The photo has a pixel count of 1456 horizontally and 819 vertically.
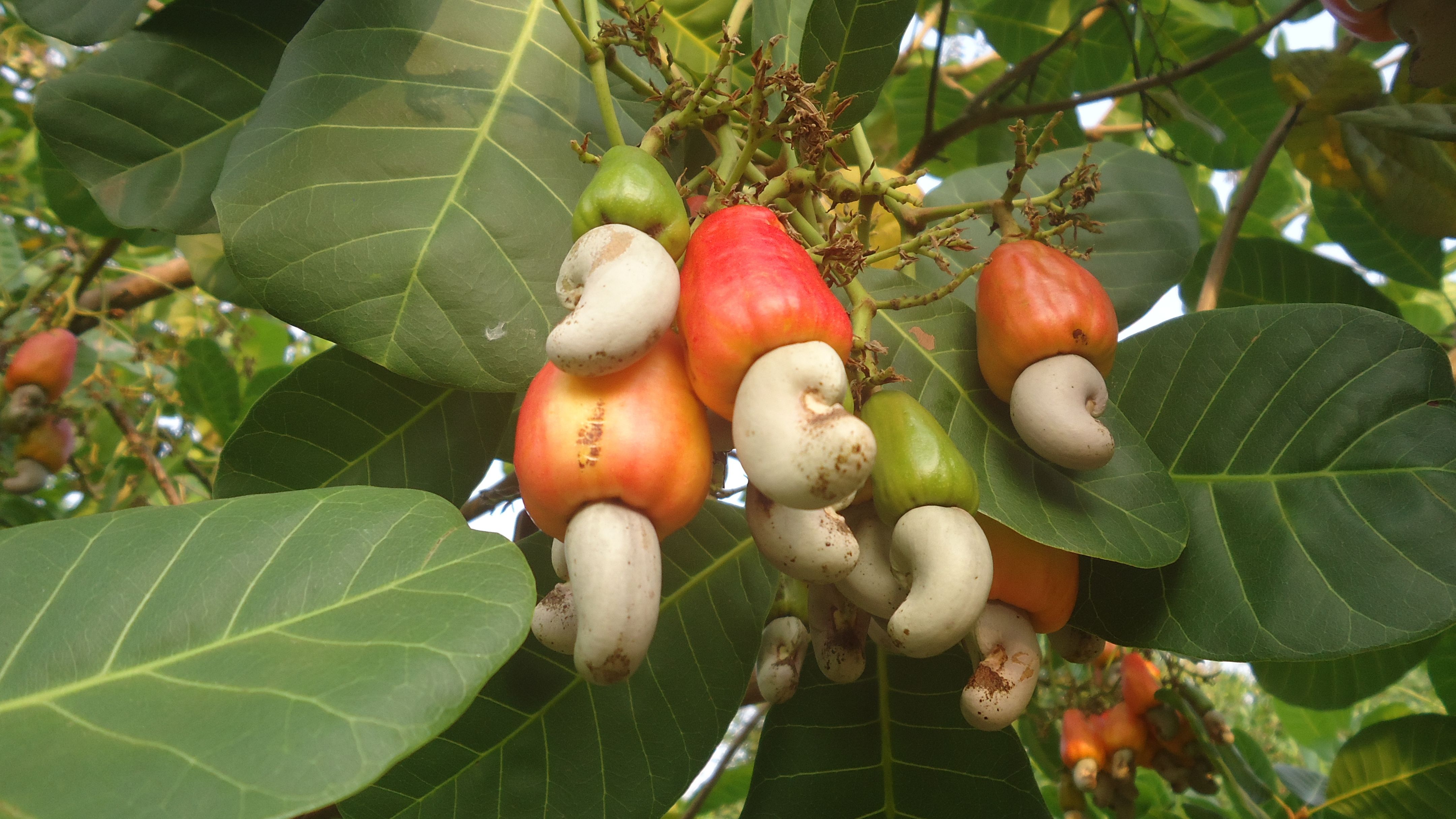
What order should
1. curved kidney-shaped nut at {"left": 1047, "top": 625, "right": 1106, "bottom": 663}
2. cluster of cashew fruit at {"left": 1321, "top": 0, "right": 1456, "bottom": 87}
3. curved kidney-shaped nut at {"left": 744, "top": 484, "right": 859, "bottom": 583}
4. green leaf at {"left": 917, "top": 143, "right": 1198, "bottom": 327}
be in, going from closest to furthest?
1. curved kidney-shaped nut at {"left": 744, "top": 484, "right": 859, "bottom": 583}
2. curved kidney-shaped nut at {"left": 1047, "top": 625, "right": 1106, "bottom": 663}
3. cluster of cashew fruit at {"left": 1321, "top": 0, "right": 1456, "bottom": 87}
4. green leaf at {"left": 917, "top": 143, "right": 1198, "bottom": 327}

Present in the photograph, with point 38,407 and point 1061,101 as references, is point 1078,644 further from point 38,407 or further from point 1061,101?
point 38,407

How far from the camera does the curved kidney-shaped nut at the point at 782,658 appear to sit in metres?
1.09

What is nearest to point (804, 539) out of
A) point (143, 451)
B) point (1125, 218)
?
point (1125, 218)

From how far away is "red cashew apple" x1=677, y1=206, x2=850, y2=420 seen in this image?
2.20 ft

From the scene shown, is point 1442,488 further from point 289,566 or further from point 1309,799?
point 1309,799

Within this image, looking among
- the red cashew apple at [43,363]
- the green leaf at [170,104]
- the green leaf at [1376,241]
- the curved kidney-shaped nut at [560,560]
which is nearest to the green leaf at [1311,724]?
the green leaf at [1376,241]

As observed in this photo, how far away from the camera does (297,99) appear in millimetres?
988

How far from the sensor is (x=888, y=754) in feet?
3.92

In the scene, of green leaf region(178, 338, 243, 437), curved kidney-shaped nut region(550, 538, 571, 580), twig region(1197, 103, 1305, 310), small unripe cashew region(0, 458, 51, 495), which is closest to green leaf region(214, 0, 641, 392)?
curved kidney-shaped nut region(550, 538, 571, 580)

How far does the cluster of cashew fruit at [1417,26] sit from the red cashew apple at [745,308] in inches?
38.7

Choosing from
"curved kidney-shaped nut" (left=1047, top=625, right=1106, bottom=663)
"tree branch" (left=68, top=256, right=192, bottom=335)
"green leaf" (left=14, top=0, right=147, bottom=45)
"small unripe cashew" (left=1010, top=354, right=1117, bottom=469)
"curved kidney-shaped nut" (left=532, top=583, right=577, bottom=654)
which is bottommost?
"tree branch" (left=68, top=256, right=192, bottom=335)

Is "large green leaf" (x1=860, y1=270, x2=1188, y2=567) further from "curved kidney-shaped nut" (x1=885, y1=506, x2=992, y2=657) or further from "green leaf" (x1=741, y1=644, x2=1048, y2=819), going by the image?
"green leaf" (x1=741, y1=644, x2=1048, y2=819)

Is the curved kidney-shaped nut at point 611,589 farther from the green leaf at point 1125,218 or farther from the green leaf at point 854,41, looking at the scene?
the green leaf at point 1125,218

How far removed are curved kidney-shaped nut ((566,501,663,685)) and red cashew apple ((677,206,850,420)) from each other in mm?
117
